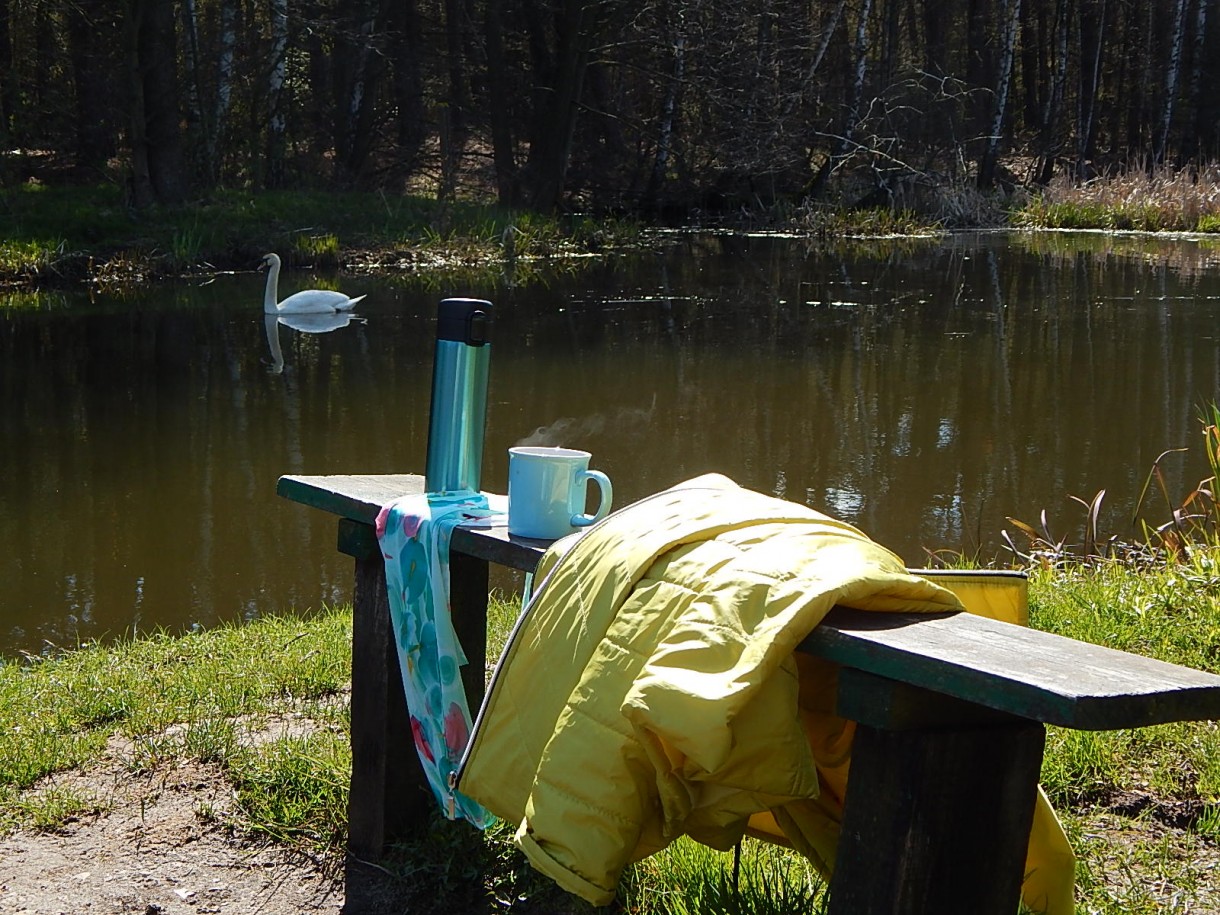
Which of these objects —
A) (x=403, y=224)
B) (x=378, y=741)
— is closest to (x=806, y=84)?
(x=403, y=224)

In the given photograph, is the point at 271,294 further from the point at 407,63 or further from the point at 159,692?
the point at 407,63

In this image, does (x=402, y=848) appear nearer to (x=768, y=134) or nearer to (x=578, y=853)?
(x=578, y=853)

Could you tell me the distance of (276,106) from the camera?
24953 mm

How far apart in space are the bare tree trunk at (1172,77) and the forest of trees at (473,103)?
3.86 m

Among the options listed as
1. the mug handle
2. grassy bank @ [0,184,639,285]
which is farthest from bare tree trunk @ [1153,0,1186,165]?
the mug handle

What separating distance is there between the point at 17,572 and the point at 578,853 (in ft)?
17.5

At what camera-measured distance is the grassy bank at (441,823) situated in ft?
9.16

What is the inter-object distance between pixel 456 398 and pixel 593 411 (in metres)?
6.94

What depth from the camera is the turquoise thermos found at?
2.88 metres

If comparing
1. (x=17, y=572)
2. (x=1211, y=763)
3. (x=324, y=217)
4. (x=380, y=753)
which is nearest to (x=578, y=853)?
(x=380, y=753)

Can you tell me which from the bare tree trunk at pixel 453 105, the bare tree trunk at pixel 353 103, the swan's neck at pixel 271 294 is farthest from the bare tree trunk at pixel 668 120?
the swan's neck at pixel 271 294

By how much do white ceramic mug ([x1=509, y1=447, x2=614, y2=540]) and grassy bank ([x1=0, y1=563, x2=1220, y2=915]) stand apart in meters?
0.75

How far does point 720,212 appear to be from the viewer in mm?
28328

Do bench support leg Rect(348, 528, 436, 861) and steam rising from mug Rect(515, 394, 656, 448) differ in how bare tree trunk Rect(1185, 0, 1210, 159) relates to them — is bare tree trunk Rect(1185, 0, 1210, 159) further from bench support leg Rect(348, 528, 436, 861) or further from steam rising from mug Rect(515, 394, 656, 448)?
bench support leg Rect(348, 528, 436, 861)
